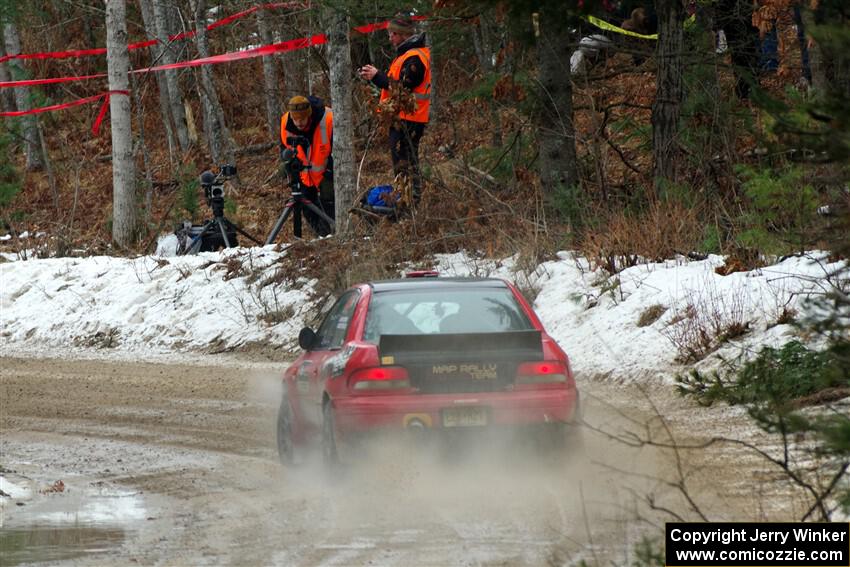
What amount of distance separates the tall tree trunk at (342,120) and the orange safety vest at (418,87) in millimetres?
821

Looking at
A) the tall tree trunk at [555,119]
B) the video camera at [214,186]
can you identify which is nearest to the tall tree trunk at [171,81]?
the video camera at [214,186]

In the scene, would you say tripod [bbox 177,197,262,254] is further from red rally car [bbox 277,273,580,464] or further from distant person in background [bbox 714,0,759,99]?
red rally car [bbox 277,273,580,464]

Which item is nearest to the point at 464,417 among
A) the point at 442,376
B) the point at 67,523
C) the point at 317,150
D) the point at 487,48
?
the point at 442,376

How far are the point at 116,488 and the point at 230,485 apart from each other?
85 cm

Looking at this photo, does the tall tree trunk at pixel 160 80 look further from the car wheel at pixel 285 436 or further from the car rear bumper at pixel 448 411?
the car rear bumper at pixel 448 411

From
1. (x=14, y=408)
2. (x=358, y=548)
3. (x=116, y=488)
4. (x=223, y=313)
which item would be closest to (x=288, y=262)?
(x=223, y=313)

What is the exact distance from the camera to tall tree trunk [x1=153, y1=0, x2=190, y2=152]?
32338mm

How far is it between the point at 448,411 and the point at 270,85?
84.8 feet

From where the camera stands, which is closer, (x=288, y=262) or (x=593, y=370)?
(x=593, y=370)

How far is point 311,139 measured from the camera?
20.3m

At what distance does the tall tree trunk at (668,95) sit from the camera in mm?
16859

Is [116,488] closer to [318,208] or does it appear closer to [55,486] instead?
[55,486]

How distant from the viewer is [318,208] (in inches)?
806

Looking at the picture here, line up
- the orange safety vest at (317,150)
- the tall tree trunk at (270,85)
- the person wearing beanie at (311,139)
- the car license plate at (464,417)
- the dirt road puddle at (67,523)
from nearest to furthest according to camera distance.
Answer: the dirt road puddle at (67,523)
the car license plate at (464,417)
the person wearing beanie at (311,139)
the orange safety vest at (317,150)
the tall tree trunk at (270,85)
